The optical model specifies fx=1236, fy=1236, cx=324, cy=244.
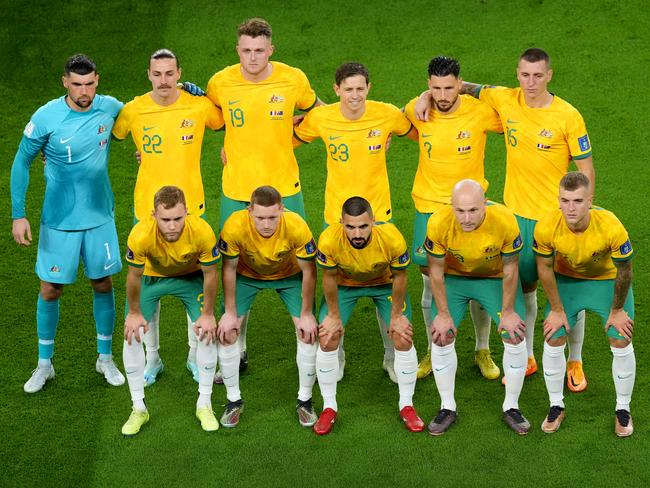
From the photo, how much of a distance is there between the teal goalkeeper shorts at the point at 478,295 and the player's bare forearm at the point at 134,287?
2.07 meters

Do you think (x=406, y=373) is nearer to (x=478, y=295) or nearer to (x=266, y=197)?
(x=478, y=295)

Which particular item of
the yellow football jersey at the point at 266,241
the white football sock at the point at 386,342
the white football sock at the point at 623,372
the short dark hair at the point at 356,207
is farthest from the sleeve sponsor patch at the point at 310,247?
the white football sock at the point at 623,372

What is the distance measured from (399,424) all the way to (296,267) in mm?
1291

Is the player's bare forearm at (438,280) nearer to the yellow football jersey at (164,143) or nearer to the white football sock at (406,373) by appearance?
the white football sock at (406,373)

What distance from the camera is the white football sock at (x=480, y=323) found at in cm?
898

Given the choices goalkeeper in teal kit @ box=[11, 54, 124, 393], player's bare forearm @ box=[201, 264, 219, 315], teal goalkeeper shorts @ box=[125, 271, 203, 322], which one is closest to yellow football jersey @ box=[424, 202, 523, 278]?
player's bare forearm @ box=[201, 264, 219, 315]

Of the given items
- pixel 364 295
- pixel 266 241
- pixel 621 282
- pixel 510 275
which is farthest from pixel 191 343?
pixel 621 282

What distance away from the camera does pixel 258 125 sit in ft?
29.2

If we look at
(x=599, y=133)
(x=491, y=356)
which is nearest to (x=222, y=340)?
(x=491, y=356)

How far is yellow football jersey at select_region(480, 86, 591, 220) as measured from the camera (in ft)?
27.8

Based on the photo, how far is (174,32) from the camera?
46.2 ft

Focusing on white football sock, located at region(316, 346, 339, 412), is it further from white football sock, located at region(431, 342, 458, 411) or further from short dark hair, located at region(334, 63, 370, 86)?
short dark hair, located at region(334, 63, 370, 86)

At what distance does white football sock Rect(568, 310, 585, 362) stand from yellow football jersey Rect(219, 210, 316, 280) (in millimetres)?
1972

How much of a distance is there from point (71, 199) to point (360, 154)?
2.06 m
